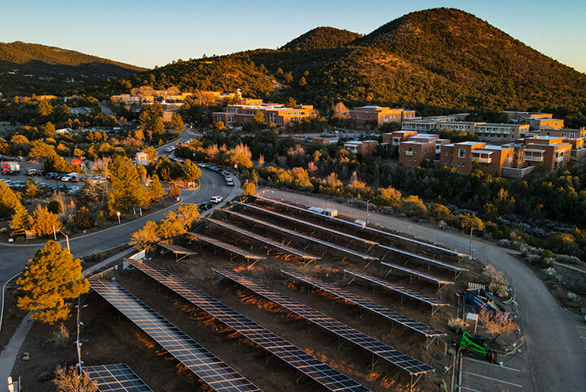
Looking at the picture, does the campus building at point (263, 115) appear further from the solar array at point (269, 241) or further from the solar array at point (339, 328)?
the solar array at point (339, 328)

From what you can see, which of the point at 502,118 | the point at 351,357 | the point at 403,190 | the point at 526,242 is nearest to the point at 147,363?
the point at 351,357

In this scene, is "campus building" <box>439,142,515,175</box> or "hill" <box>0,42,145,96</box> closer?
"campus building" <box>439,142,515,175</box>

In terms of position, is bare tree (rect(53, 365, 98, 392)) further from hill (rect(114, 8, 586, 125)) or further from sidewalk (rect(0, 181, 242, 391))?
hill (rect(114, 8, 586, 125))

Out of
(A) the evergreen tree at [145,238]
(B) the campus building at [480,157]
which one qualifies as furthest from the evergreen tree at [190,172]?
(B) the campus building at [480,157]

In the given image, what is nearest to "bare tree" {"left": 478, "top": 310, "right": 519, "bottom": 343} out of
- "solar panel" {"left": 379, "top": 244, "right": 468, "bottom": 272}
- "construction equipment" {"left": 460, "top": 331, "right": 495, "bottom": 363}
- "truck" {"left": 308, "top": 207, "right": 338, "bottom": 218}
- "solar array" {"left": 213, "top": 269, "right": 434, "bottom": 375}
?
"construction equipment" {"left": 460, "top": 331, "right": 495, "bottom": 363}

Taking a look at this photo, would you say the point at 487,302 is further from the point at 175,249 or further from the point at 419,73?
the point at 419,73

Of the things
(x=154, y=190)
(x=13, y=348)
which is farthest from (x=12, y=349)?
(x=154, y=190)
